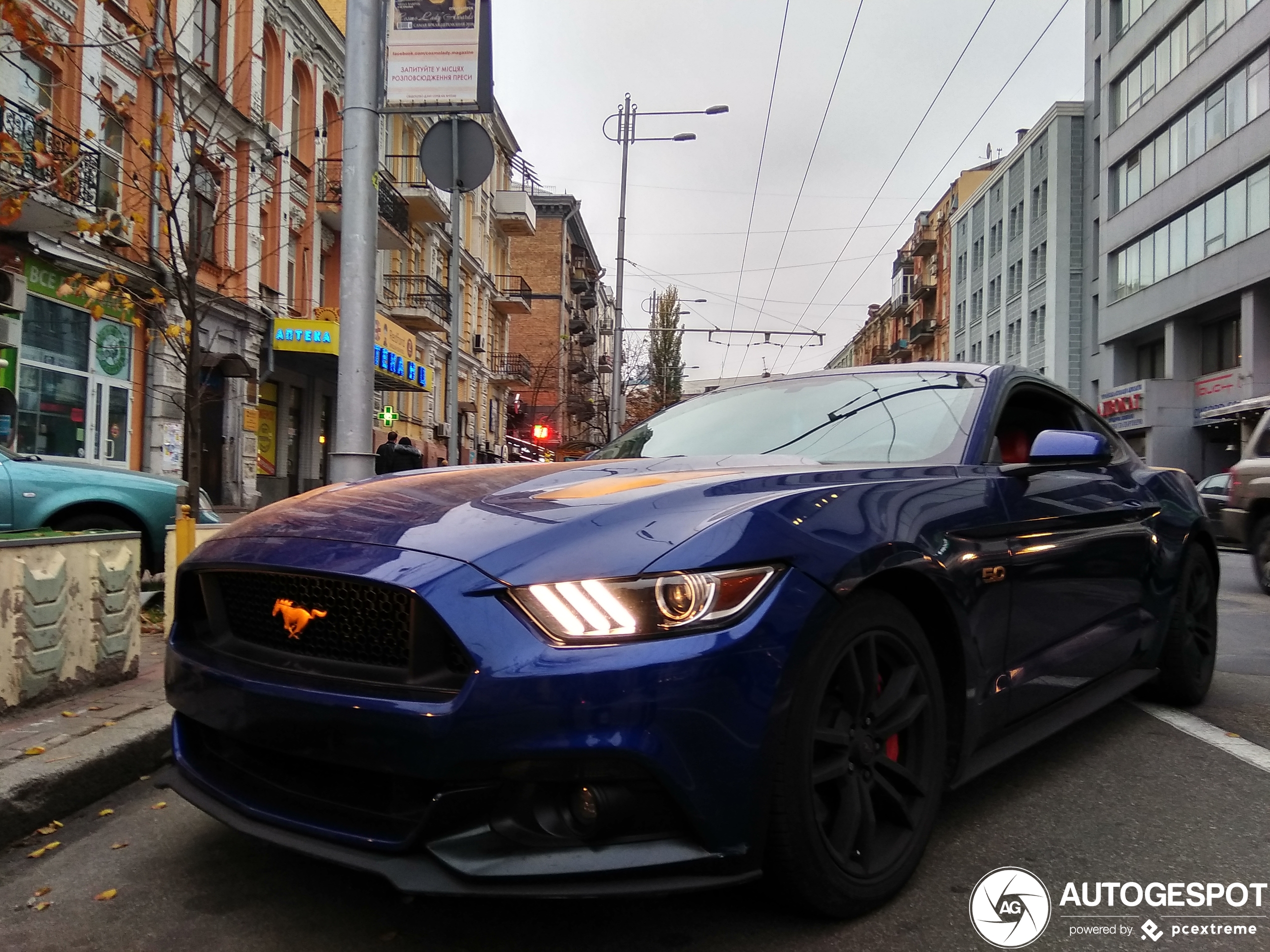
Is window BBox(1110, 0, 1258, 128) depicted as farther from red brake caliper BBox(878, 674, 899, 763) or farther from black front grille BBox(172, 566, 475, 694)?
black front grille BBox(172, 566, 475, 694)

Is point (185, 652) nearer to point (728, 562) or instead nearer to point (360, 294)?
point (728, 562)

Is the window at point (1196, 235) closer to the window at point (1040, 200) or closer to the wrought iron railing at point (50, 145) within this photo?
the window at point (1040, 200)

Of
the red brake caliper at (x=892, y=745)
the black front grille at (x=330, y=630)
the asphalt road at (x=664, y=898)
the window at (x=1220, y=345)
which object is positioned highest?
the window at (x=1220, y=345)

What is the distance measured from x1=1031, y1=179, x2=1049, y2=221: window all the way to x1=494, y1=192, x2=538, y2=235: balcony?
2235cm

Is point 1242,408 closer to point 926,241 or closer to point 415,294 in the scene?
point 415,294

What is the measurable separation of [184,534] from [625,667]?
4120 mm

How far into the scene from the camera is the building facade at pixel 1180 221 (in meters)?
26.8

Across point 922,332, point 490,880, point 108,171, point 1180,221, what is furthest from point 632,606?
point 922,332

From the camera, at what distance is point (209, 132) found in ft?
22.3

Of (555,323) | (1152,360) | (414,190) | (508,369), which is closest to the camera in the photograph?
(414,190)

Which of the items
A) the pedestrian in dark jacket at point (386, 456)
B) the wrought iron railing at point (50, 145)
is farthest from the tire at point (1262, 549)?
the wrought iron railing at point (50, 145)

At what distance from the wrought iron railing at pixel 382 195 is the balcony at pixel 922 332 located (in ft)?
141

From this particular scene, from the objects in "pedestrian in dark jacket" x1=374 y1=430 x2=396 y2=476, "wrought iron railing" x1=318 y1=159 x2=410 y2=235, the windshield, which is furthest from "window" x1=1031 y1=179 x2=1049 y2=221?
the windshield

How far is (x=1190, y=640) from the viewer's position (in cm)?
413
